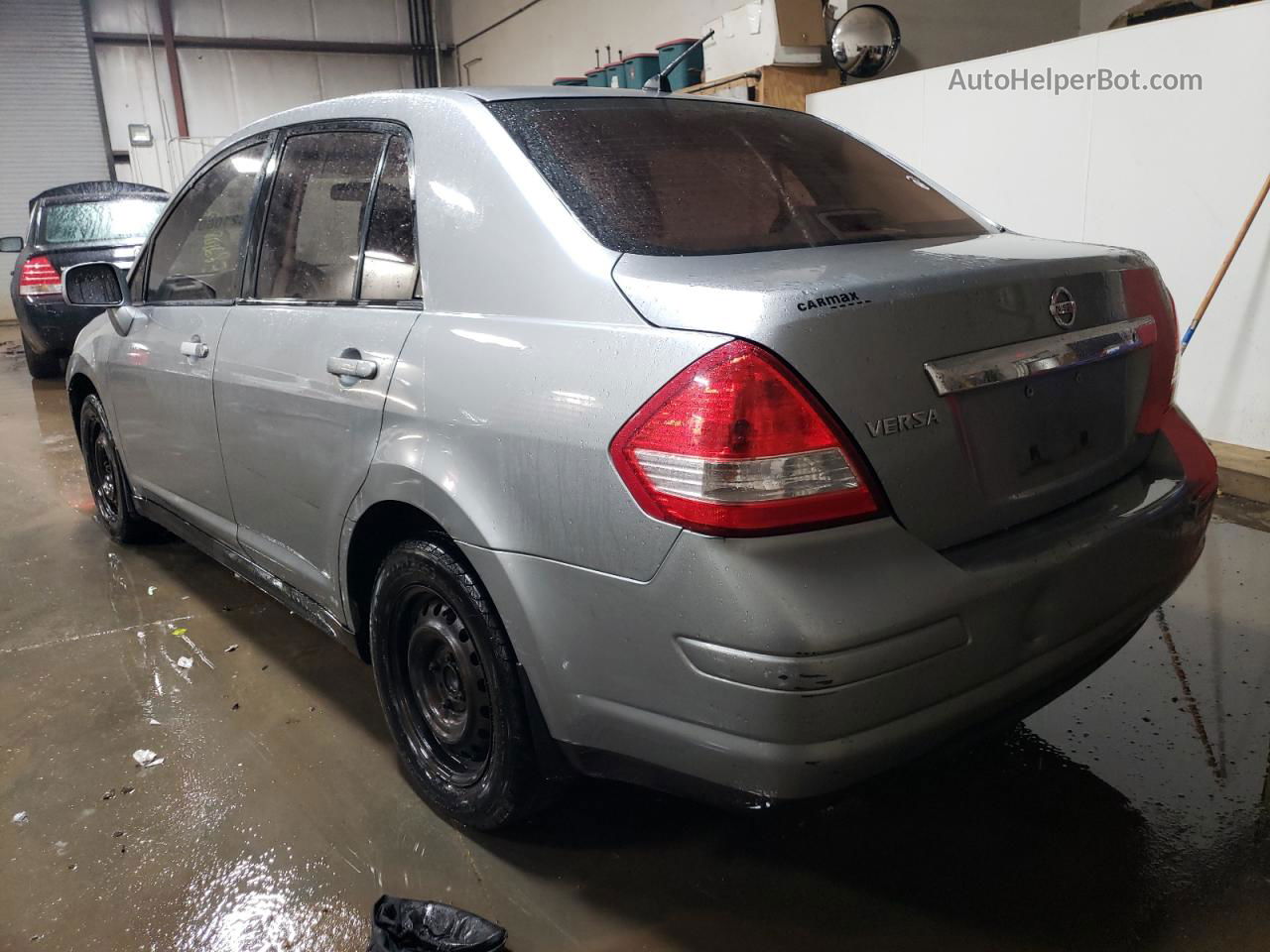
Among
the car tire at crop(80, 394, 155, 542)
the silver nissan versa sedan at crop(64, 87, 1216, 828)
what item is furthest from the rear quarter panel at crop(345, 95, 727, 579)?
the car tire at crop(80, 394, 155, 542)

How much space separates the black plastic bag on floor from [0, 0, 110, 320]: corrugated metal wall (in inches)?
572

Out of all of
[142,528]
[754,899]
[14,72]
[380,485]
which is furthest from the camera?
[14,72]

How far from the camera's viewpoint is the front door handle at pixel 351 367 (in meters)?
1.94

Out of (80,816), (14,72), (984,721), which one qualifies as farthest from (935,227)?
(14,72)

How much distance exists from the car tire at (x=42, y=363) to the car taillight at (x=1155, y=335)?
28.9 feet

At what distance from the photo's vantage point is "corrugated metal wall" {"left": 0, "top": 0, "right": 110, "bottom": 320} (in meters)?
12.7

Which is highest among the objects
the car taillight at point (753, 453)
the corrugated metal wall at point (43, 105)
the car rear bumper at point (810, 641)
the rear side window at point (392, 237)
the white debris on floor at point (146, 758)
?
the corrugated metal wall at point (43, 105)

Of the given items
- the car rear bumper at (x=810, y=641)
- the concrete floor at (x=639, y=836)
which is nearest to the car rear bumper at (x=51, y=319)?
the concrete floor at (x=639, y=836)

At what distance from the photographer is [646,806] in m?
2.07

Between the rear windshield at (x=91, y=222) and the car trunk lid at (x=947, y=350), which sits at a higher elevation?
the rear windshield at (x=91, y=222)

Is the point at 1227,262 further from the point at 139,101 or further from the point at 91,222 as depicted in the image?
the point at 139,101

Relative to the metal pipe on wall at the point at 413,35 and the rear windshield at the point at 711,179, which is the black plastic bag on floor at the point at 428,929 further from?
the metal pipe on wall at the point at 413,35

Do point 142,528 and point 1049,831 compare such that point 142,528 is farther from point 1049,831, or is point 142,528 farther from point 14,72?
point 14,72

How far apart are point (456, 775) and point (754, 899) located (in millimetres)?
654
